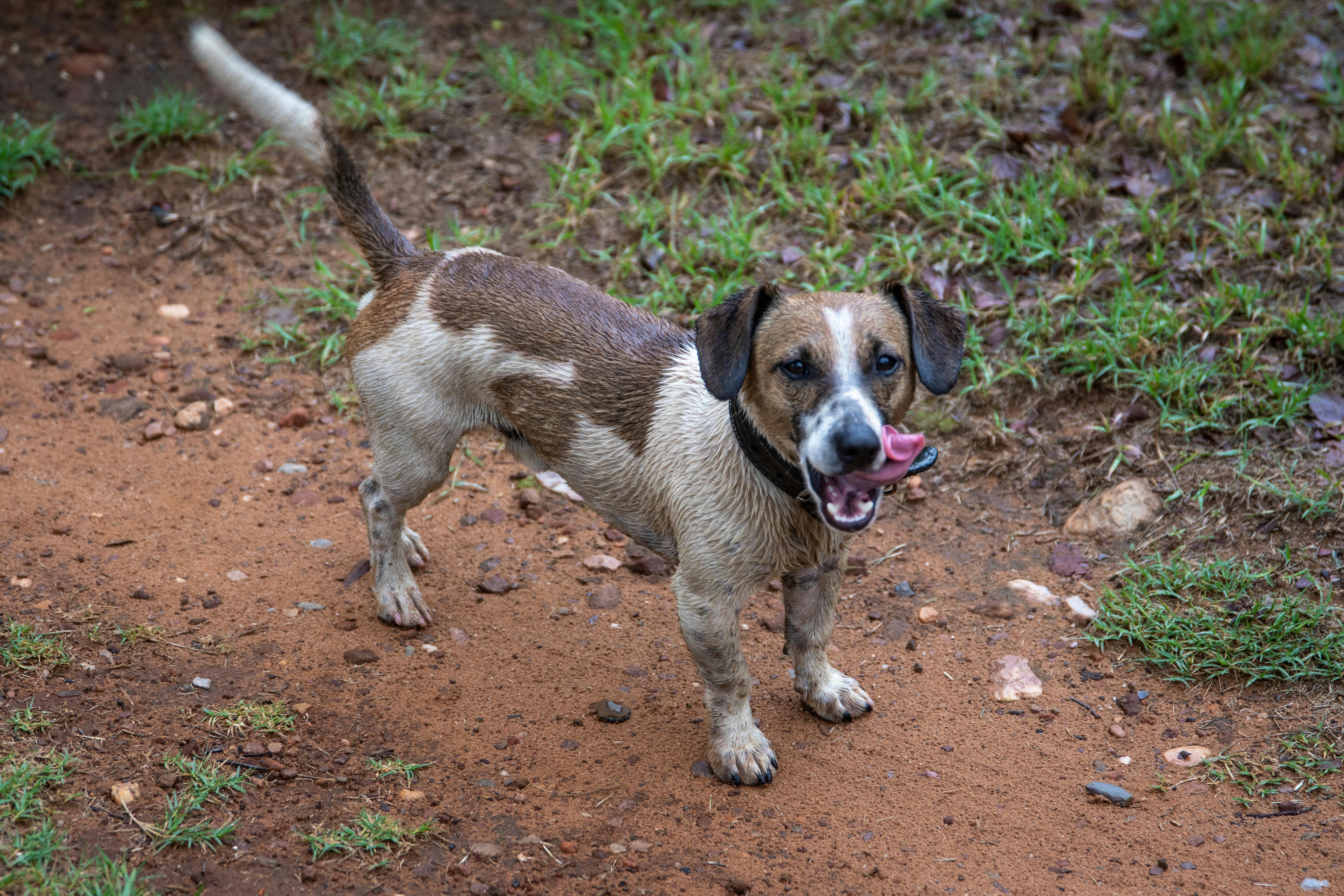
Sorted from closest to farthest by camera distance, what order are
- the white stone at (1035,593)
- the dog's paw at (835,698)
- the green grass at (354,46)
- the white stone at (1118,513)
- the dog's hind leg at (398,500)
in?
the dog's paw at (835,698) < the dog's hind leg at (398,500) < the white stone at (1035,593) < the white stone at (1118,513) < the green grass at (354,46)

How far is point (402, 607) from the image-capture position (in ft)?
14.0

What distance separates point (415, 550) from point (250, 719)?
1.16 metres

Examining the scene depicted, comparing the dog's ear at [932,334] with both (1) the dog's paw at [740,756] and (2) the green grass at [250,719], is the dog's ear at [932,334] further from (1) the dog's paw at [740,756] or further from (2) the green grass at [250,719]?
(2) the green grass at [250,719]

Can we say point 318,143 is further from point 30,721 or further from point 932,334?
point 932,334

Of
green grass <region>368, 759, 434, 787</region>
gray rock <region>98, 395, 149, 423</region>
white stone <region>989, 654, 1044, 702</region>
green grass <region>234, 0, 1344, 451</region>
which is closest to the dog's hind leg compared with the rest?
green grass <region>368, 759, 434, 787</region>

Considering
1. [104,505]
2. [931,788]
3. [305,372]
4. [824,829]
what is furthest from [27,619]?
[931,788]

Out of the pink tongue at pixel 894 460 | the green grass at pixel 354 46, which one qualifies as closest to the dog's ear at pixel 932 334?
the pink tongue at pixel 894 460

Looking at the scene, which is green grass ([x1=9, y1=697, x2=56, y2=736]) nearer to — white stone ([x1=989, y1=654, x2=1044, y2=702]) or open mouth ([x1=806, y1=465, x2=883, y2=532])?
open mouth ([x1=806, y1=465, x2=883, y2=532])

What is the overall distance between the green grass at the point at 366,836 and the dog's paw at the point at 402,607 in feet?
3.52

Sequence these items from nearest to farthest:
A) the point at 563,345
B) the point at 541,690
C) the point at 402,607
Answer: the point at 563,345 < the point at 541,690 < the point at 402,607

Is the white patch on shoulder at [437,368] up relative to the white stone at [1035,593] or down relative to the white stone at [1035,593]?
up

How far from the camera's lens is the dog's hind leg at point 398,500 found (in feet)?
13.1

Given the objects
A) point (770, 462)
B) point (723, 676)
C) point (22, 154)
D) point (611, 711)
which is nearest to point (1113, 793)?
point (723, 676)

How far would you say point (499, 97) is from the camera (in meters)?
7.15
